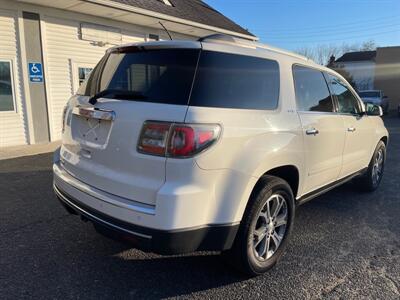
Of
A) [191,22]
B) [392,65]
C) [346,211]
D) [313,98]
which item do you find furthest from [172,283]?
[392,65]

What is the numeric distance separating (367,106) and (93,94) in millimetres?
3921

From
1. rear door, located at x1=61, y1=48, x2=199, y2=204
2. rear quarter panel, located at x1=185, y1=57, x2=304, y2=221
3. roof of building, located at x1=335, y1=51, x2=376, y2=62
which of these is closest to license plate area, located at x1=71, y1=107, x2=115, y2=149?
rear door, located at x1=61, y1=48, x2=199, y2=204

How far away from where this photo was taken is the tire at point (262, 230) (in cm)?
284

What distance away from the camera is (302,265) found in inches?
132

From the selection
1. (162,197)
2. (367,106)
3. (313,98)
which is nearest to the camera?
(162,197)

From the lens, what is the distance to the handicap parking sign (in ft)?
32.4

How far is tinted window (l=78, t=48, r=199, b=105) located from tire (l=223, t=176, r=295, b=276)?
40.0 inches

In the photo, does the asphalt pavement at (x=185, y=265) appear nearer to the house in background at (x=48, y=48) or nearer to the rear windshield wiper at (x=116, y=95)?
the rear windshield wiper at (x=116, y=95)

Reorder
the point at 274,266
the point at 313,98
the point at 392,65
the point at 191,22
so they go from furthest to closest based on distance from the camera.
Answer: the point at 392,65 < the point at 191,22 < the point at 313,98 < the point at 274,266

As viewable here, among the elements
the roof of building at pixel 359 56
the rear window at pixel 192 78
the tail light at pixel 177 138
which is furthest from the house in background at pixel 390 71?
the tail light at pixel 177 138

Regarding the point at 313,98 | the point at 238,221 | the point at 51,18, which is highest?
the point at 51,18

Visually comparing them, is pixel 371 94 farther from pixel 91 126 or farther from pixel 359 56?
pixel 359 56

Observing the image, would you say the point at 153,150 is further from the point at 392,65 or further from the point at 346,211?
the point at 392,65

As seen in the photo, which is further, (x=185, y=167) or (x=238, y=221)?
(x=238, y=221)
